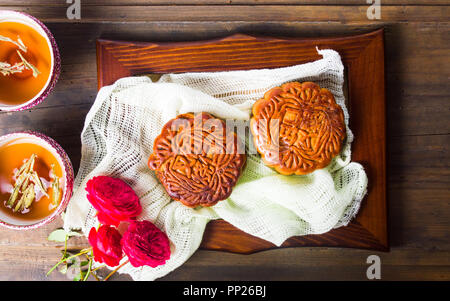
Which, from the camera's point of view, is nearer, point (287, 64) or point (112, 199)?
point (112, 199)

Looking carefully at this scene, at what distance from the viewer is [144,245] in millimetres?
736

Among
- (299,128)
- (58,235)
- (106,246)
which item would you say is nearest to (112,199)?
(106,246)

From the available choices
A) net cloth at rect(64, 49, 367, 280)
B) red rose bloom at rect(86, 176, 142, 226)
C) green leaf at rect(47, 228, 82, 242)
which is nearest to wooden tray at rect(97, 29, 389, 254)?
net cloth at rect(64, 49, 367, 280)

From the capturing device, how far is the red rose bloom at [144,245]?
28.9 inches

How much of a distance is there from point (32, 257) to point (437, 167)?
1.09 meters

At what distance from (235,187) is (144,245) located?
246 mm

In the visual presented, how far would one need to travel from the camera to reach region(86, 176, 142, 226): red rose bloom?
718 mm

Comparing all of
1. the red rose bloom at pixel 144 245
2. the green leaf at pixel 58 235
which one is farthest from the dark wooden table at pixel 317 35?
the red rose bloom at pixel 144 245

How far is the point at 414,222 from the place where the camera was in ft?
3.00

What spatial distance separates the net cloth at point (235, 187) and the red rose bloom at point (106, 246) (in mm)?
82

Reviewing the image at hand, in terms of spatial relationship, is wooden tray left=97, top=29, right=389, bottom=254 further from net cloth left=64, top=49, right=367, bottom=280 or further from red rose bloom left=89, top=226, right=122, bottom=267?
red rose bloom left=89, top=226, right=122, bottom=267

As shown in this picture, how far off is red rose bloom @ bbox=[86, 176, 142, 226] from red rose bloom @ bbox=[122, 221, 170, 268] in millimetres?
37

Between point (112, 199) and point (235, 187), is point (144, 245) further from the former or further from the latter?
point (235, 187)

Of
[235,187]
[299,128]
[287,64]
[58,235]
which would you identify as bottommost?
[58,235]
